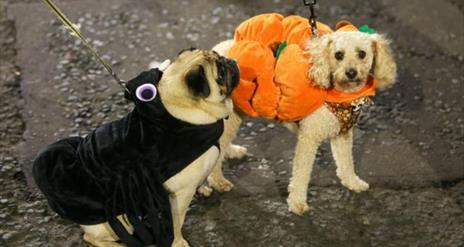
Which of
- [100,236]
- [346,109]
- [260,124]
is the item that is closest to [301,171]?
[346,109]

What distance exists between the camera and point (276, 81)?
3338 mm

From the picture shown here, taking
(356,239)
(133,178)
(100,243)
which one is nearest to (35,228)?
(100,243)

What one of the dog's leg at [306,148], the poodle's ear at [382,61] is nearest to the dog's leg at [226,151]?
the dog's leg at [306,148]

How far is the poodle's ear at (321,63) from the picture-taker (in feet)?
10.5

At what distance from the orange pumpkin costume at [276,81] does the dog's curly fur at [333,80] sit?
2.3 inches

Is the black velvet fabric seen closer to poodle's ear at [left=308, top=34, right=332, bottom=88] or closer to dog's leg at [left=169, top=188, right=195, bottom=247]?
dog's leg at [left=169, top=188, right=195, bottom=247]

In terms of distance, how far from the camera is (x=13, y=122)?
4.57 metres

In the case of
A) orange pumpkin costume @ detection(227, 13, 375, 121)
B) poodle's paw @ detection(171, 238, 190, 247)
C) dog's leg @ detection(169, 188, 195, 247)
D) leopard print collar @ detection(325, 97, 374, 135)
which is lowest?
poodle's paw @ detection(171, 238, 190, 247)

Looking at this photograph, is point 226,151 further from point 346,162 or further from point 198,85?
point 198,85

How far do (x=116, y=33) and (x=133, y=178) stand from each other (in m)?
2.77

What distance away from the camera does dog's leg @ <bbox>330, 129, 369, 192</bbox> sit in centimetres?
375

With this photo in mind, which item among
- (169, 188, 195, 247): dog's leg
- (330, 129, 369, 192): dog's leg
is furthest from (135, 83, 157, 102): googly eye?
(330, 129, 369, 192): dog's leg

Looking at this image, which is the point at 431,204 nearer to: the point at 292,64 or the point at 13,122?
the point at 292,64

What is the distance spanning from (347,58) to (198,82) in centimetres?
85
